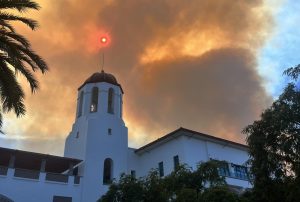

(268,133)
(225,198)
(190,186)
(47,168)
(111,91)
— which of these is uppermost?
(111,91)

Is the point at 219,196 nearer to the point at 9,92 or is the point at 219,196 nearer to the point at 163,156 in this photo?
the point at 9,92

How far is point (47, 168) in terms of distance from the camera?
32.1m

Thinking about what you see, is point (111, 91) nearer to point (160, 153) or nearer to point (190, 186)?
point (160, 153)

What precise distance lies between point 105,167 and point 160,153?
5.22m

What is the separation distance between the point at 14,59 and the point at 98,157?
729 inches

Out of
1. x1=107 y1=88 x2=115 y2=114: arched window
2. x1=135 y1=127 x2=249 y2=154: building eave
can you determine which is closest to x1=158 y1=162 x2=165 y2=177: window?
x1=135 y1=127 x2=249 y2=154: building eave

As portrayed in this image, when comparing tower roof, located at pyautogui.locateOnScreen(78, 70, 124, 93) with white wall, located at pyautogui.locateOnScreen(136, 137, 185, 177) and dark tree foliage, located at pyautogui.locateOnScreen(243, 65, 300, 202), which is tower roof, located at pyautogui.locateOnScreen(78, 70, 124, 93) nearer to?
white wall, located at pyautogui.locateOnScreen(136, 137, 185, 177)

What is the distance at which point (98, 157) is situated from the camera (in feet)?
106

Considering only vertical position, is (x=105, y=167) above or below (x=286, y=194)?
above

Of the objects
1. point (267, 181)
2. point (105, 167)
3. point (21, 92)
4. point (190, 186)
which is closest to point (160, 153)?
point (105, 167)

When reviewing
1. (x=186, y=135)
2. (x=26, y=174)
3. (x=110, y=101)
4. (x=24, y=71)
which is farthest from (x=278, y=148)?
(x=110, y=101)

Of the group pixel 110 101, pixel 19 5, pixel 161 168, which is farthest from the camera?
pixel 110 101

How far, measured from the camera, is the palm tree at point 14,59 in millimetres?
14852

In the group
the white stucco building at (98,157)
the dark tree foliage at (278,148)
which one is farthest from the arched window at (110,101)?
Answer: the dark tree foliage at (278,148)
